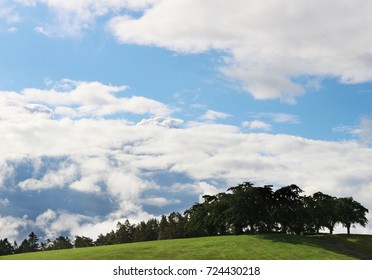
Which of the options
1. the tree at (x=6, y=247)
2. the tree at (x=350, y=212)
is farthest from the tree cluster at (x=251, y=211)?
the tree at (x=6, y=247)

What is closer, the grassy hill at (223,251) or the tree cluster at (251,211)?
the grassy hill at (223,251)

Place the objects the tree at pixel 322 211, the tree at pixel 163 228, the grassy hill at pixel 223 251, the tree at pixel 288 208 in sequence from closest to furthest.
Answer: the grassy hill at pixel 223 251, the tree at pixel 288 208, the tree at pixel 322 211, the tree at pixel 163 228

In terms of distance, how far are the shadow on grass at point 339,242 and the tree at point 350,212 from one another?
17622mm

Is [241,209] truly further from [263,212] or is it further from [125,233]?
[125,233]

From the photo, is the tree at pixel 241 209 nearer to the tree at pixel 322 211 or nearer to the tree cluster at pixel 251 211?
the tree cluster at pixel 251 211

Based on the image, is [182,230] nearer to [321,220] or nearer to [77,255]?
[321,220]

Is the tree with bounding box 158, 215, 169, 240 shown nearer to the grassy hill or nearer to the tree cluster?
the tree cluster

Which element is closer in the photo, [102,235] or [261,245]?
[261,245]

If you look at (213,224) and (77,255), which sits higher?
(213,224)

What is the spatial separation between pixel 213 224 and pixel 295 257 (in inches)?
1244

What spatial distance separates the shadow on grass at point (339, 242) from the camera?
266ft
